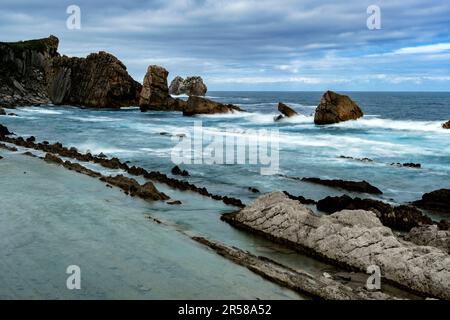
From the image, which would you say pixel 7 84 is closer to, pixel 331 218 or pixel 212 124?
pixel 212 124

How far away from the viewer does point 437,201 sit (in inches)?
971

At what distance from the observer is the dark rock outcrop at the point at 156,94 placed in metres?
103

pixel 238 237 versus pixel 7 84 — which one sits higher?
pixel 7 84

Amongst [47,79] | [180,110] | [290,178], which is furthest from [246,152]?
[47,79]

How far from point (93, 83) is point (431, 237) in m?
107

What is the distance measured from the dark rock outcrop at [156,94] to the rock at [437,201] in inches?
3164

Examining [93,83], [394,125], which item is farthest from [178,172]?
[93,83]

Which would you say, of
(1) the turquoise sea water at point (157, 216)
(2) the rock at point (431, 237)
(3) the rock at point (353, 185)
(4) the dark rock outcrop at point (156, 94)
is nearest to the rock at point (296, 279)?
(1) the turquoise sea water at point (157, 216)

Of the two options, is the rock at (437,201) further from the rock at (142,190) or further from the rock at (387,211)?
the rock at (142,190)

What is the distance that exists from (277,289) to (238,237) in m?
5.21

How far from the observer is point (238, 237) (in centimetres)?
1828

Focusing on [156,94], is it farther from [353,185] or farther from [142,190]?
[142,190]

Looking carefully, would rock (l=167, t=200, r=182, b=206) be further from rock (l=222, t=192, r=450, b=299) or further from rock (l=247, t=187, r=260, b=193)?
rock (l=247, t=187, r=260, b=193)

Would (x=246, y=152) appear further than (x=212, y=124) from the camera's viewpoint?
No
